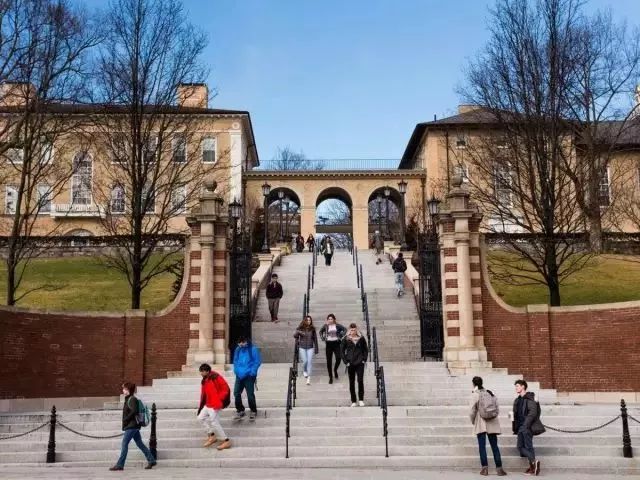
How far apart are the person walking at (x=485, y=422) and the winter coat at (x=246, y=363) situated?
460cm

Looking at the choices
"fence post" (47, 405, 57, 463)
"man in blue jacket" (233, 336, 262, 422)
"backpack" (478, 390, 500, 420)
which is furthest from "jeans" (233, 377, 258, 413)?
"backpack" (478, 390, 500, 420)

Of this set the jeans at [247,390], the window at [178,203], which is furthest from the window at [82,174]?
the jeans at [247,390]

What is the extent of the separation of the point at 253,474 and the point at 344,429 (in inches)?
105

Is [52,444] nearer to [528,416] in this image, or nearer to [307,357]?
[307,357]

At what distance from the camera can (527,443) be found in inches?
444

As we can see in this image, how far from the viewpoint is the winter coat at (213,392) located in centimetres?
1210

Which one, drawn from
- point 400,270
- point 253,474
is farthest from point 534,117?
point 253,474

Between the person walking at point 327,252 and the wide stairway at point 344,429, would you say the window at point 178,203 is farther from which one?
the wide stairway at point 344,429

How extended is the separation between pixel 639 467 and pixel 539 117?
559 inches

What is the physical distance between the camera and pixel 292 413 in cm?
1405

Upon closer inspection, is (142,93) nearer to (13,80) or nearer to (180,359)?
(13,80)

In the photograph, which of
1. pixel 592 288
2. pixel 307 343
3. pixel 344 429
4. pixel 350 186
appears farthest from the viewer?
pixel 350 186

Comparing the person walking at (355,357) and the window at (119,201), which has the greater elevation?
the window at (119,201)

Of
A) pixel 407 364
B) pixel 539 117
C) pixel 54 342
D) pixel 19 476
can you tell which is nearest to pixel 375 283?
pixel 539 117
